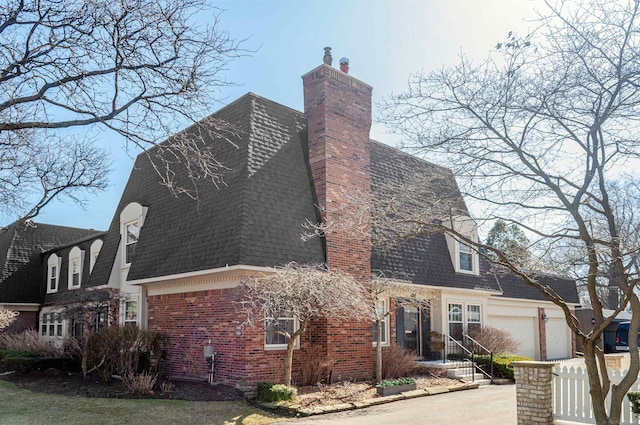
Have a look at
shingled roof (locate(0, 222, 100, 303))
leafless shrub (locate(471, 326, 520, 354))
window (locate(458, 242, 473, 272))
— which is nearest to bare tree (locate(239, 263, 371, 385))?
leafless shrub (locate(471, 326, 520, 354))

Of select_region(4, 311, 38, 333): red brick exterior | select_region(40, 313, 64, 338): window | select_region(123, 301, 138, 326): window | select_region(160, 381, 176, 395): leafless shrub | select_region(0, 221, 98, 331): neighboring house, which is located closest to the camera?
select_region(160, 381, 176, 395): leafless shrub

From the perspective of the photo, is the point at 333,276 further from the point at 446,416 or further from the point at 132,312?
the point at 132,312

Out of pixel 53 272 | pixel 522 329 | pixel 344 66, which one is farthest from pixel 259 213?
pixel 53 272

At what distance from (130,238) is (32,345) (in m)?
5.16

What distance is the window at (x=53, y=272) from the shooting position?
27656mm

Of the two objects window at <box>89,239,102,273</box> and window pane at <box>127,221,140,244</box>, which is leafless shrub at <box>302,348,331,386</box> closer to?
window pane at <box>127,221,140,244</box>

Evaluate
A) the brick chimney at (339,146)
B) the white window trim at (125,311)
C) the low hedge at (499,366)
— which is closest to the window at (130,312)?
the white window trim at (125,311)

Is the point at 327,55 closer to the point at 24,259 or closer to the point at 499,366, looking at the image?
the point at 499,366

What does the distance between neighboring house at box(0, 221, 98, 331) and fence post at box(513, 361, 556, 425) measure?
76.5ft

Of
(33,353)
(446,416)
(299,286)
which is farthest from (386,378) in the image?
(33,353)

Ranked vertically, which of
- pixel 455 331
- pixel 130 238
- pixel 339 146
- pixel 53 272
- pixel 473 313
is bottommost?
pixel 455 331

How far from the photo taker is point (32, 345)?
20062 millimetres

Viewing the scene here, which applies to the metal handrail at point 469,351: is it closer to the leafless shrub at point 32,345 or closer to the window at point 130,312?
the window at point 130,312

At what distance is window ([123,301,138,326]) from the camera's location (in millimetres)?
19098
